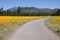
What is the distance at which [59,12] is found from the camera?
16038cm

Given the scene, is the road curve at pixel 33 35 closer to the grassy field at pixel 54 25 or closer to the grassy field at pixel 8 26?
the grassy field at pixel 8 26

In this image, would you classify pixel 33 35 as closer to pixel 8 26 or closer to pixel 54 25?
pixel 8 26

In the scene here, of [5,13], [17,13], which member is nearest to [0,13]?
[5,13]

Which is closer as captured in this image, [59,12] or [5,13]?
[5,13]

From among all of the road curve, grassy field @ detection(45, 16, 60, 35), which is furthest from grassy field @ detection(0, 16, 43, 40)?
grassy field @ detection(45, 16, 60, 35)

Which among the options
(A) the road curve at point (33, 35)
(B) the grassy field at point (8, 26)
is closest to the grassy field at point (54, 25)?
(A) the road curve at point (33, 35)

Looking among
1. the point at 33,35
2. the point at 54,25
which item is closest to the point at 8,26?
the point at 54,25

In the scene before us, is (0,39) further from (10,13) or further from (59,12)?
(59,12)

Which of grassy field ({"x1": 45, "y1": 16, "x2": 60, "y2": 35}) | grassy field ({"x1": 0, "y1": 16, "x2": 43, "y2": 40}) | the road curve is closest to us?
the road curve

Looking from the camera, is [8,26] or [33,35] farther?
[8,26]

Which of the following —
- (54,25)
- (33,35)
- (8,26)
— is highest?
(33,35)

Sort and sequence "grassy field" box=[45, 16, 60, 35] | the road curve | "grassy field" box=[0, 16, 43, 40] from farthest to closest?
"grassy field" box=[45, 16, 60, 35], "grassy field" box=[0, 16, 43, 40], the road curve

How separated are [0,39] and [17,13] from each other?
122395mm

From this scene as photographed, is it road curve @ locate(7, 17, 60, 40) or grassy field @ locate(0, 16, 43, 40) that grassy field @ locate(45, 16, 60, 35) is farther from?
grassy field @ locate(0, 16, 43, 40)
